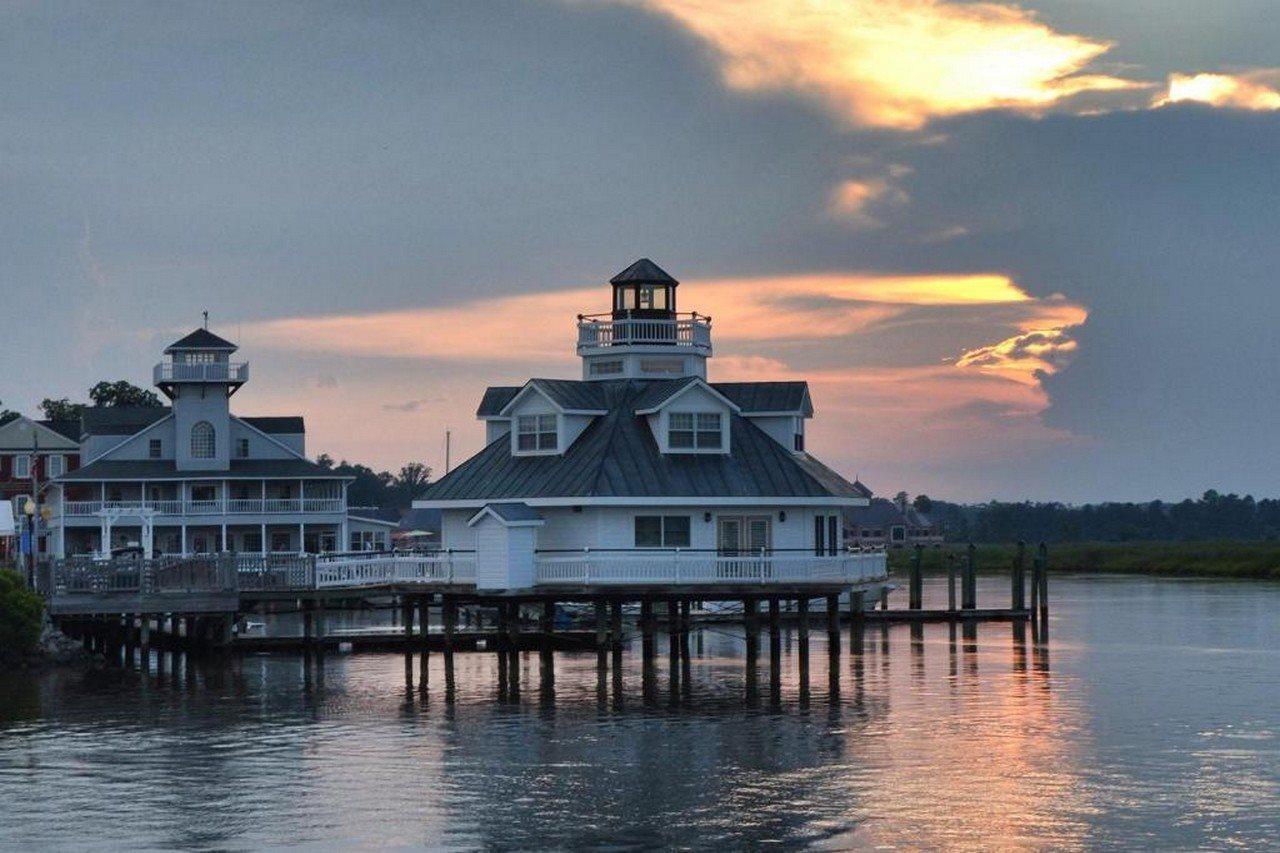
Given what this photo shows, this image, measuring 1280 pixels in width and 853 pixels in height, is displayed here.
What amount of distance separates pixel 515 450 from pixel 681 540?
7.33 metres

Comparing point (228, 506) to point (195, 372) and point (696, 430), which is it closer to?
point (195, 372)

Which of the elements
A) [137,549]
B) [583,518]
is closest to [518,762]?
[583,518]

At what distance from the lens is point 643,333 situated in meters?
63.7

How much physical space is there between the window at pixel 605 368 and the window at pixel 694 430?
526 centimetres

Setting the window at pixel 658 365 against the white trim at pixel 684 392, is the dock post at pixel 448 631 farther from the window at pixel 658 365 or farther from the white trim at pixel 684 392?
the window at pixel 658 365

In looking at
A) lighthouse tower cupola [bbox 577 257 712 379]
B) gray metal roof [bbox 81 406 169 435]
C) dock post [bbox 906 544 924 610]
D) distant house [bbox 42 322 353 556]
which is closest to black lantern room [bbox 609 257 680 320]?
lighthouse tower cupola [bbox 577 257 712 379]

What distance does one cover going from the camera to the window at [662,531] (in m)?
56.3

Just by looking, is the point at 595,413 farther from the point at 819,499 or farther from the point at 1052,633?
the point at 1052,633

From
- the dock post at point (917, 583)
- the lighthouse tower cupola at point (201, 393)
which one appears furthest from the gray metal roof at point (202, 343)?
the dock post at point (917, 583)

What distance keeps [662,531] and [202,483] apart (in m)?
53.4

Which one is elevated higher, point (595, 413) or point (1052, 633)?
point (595, 413)

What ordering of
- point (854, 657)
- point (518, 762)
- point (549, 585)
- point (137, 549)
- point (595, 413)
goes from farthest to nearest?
point (137, 549) → point (854, 657) → point (595, 413) → point (549, 585) → point (518, 762)

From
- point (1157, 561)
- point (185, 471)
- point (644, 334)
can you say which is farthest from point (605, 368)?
point (1157, 561)

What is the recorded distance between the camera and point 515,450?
61250mm
